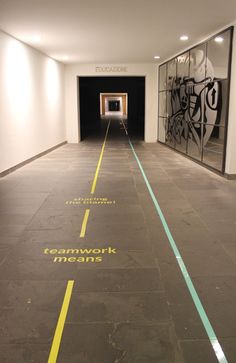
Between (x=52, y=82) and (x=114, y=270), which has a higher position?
(x=52, y=82)

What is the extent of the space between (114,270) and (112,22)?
20.6 ft

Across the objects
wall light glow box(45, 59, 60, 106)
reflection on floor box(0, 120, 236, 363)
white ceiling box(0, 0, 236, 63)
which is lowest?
reflection on floor box(0, 120, 236, 363)

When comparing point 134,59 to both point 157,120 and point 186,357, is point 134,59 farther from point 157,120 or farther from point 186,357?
point 186,357

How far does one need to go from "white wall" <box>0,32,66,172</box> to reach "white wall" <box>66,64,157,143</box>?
152 cm

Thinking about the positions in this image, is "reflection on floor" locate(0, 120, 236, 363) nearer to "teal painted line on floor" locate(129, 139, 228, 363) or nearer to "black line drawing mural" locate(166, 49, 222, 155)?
"teal painted line on floor" locate(129, 139, 228, 363)

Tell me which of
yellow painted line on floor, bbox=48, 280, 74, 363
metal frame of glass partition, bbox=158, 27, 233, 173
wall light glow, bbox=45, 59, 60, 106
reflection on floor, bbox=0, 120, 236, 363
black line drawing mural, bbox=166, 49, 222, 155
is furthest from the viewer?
wall light glow, bbox=45, 59, 60, 106

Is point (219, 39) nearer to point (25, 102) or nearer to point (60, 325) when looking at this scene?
point (25, 102)

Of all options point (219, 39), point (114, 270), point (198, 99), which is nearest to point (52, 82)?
point (198, 99)

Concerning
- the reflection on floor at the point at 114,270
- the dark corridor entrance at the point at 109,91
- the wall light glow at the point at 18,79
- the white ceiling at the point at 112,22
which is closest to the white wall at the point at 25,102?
the wall light glow at the point at 18,79

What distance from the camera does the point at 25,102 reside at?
1116 centimetres

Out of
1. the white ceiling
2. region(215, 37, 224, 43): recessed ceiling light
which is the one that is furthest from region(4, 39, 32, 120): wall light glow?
region(215, 37, 224, 43): recessed ceiling light

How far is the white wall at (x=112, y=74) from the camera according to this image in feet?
54.9

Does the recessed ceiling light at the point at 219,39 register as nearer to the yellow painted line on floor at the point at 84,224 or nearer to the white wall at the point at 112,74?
the yellow painted line on floor at the point at 84,224

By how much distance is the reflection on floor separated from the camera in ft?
9.25
